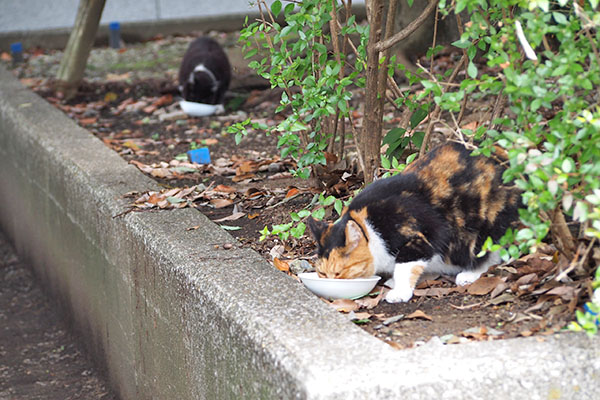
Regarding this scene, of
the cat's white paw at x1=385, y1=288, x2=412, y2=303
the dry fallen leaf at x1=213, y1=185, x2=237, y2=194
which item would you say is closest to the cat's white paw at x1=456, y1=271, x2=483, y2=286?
the cat's white paw at x1=385, y1=288, x2=412, y2=303

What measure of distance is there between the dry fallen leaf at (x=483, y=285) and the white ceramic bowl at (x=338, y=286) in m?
0.33

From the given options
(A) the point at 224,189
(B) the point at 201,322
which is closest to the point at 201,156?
(A) the point at 224,189

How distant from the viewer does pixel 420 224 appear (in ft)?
9.27

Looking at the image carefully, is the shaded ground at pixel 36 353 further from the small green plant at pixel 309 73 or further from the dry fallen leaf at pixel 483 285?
the dry fallen leaf at pixel 483 285

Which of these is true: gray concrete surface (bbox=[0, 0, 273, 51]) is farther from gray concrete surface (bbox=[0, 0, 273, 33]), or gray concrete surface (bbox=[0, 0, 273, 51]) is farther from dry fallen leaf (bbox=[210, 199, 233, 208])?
dry fallen leaf (bbox=[210, 199, 233, 208])

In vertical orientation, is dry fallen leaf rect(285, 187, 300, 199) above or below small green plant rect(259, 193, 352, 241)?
below

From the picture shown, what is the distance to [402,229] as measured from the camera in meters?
2.82

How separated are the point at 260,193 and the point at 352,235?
140 centimetres

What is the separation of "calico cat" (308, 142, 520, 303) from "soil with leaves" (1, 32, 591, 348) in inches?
4.2

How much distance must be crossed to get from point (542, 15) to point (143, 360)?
7.36 ft

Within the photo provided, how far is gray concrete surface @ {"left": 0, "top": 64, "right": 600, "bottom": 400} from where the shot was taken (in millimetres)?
2107

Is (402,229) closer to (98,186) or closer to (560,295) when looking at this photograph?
(560,295)

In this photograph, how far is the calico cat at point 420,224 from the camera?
2.83m

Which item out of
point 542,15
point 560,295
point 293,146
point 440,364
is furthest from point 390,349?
point 293,146
